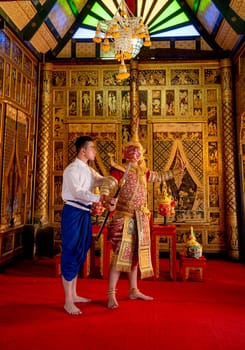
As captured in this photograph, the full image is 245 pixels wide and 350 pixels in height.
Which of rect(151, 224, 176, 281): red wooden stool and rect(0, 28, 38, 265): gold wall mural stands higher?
rect(0, 28, 38, 265): gold wall mural

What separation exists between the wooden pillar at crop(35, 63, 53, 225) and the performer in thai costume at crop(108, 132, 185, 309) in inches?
139

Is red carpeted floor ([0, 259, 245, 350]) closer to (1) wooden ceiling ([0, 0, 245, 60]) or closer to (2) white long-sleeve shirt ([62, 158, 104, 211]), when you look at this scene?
(2) white long-sleeve shirt ([62, 158, 104, 211])

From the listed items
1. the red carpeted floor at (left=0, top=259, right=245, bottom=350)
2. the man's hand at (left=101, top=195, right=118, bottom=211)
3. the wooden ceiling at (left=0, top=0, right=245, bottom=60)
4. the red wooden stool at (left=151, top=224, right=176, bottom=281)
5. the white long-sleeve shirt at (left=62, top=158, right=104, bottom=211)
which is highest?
the wooden ceiling at (left=0, top=0, right=245, bottom=60)

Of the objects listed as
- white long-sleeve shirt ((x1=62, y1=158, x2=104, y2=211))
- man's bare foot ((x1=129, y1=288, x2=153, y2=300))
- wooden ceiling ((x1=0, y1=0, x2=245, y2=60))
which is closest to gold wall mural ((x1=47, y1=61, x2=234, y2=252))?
wooden ceiling ((x1=0, y1=0, x2=245, y2=60))

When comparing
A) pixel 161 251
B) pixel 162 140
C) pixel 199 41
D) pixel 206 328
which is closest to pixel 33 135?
pixel 162 140

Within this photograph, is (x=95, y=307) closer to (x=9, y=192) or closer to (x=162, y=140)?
(x=9, y=192)

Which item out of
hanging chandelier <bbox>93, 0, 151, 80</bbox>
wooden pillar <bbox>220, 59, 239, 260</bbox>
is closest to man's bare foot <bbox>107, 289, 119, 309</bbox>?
hanging chandelier <bbox>93, 0, 151, 80</bbox>

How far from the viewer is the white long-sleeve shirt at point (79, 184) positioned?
9.43 feet

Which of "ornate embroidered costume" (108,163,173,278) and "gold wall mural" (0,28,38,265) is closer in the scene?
"ornate embroidered costume" (108,163,173,278)

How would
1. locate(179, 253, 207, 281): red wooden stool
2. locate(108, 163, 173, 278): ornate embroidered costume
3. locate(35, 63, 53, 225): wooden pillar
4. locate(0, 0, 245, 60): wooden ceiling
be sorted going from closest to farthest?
locate(108, 163, 173, 278): ornate embroidered costume, locate(179, 253, 207, 281): red wooden stool, locate(0, 0, 245, 60): wooden ceiling, locate(35, 63, 53, 225): wooden pillar

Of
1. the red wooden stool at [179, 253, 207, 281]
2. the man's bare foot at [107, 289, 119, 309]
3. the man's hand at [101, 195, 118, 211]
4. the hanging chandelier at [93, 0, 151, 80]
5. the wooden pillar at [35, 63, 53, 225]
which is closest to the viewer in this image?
the man's hand at [101, 195, 118, 211]

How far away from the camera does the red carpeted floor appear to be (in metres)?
2.37

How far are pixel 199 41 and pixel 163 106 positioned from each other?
1778 millimetres

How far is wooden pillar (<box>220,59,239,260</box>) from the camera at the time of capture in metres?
6.18
